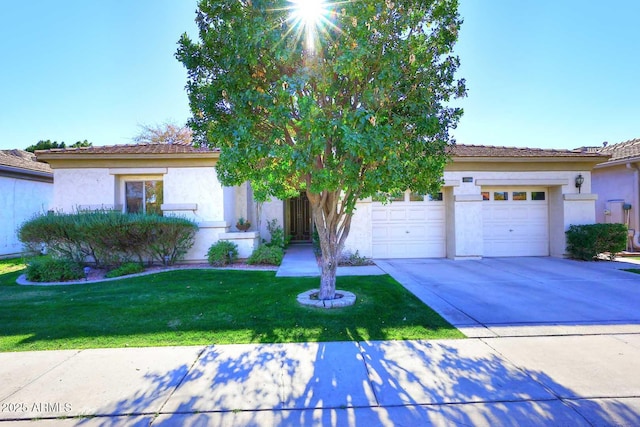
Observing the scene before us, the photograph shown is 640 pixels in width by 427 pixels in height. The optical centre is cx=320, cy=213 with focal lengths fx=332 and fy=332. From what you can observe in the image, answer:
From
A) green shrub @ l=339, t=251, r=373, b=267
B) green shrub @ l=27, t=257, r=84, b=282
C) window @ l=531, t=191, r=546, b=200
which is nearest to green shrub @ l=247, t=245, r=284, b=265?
green shrub @ l=339, t=251, r=373, b=267

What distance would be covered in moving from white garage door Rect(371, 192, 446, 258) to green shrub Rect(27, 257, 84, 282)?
28.5 feet

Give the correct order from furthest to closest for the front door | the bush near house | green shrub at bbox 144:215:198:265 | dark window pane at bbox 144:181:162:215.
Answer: the front door → dark window pane at bbox 144:181:162:215 → green shrub at bbox 144:215:198:265 → the bush near house

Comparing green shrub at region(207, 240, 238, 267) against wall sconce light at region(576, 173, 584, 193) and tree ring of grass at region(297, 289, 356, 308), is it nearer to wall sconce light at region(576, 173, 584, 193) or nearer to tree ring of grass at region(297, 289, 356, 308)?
tree ring of grass at region(297, 289, 356, 308)

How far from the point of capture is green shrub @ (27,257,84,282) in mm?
8344

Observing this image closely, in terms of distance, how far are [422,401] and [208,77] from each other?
216 inches

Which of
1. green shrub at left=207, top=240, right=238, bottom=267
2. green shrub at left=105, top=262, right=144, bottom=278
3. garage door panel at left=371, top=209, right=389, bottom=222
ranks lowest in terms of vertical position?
green shrub at left=105, top=262, right=144, bottom=278

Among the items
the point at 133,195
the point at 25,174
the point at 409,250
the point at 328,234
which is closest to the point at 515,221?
the point at 409,250

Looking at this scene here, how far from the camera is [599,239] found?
1036cm

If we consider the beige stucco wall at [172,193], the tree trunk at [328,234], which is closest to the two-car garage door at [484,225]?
the beige stucco wall at [172,193]

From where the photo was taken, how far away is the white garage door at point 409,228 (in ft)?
36.9

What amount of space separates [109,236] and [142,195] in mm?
2277

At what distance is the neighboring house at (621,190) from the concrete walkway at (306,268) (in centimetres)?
1088

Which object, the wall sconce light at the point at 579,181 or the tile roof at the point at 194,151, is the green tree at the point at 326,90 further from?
the wall sconce light at the point at 579,181

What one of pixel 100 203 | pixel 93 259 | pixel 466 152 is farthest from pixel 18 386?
pixel 466 152
